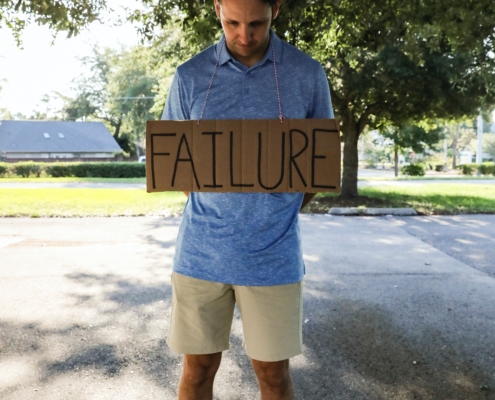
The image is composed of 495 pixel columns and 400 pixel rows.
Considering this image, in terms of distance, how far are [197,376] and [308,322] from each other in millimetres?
2621

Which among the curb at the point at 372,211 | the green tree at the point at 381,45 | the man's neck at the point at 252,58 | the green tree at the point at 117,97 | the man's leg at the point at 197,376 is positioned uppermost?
the green tree at the point at 117,97

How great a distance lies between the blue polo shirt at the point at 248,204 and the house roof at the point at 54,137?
2278 inches

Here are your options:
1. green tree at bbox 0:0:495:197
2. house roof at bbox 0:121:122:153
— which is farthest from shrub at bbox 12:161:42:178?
green tree at bbox 0:0:495:197

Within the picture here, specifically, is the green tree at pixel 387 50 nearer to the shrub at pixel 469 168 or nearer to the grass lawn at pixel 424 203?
the grass lawn at pixel 424 203

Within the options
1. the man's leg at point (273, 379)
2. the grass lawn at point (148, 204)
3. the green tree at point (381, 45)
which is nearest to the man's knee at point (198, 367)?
the man's leg at point (273, 379)

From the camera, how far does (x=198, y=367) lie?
205cm

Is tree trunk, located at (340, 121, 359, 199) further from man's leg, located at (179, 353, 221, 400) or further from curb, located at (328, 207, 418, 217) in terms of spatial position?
man's leg, located at (179, 353, 221, 400)

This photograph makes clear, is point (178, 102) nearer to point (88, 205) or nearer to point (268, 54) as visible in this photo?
point (268, 54)

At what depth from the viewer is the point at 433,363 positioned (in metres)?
3.69

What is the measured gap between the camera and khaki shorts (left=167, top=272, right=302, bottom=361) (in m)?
1.91

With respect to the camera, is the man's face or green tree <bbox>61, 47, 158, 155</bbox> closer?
the man's face

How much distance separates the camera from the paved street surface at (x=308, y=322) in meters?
3.34

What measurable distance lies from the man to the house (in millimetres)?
55741

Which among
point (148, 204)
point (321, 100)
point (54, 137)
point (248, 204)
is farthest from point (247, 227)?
point (54, 137)
